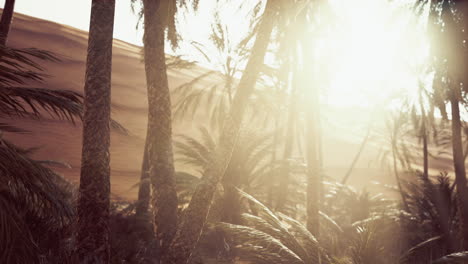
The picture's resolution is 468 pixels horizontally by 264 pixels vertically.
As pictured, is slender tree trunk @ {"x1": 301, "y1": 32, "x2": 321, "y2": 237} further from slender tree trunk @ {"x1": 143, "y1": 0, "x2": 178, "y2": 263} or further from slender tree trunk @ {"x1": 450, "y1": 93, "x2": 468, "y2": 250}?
slender tree trunk @ {"x1": 450, "y1": 93, "x2": 468, "y2": 250}

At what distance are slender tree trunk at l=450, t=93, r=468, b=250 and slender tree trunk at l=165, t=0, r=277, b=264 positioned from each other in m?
7.09

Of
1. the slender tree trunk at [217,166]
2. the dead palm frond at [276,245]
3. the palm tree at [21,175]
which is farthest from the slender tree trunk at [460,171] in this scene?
the palm tree at [21,175]

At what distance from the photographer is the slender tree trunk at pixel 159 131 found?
285 inches

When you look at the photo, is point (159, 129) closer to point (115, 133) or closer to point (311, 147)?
point (311, 147)

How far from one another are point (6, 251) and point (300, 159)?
10.9 m

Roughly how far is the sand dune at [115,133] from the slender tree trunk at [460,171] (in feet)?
31.8

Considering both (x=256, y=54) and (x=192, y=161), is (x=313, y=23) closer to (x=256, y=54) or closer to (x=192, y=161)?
(x=256, y=54)

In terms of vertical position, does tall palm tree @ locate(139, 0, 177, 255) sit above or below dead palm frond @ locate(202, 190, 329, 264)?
above

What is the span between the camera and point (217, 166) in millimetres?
6570

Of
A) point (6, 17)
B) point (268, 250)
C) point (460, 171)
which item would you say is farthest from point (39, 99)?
point (460, 171)

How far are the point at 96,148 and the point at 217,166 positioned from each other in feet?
7.06

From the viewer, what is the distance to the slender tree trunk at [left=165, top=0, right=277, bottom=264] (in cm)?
634

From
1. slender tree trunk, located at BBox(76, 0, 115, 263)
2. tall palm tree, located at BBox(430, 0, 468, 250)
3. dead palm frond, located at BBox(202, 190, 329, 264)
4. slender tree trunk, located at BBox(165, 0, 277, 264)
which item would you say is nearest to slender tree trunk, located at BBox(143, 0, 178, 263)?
slender tree trunk, located at BBox(165, 0, 277, 264)

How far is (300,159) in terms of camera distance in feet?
43.9
